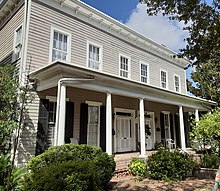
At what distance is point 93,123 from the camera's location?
37.1ft

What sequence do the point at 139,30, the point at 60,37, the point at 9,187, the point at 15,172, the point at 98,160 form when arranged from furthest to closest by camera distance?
the point at 139,30 → the point at 60,37 → the point at 98,160 → the point at 15,172 → the point at 9,187

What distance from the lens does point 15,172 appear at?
5.91 metres

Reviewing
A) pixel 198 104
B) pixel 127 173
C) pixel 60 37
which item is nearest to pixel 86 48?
pixel 60 37

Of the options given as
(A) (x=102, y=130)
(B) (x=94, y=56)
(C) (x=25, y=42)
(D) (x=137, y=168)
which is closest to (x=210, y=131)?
(D) (x=137, y=168)

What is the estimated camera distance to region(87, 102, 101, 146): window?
36.4ft

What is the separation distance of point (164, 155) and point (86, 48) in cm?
686

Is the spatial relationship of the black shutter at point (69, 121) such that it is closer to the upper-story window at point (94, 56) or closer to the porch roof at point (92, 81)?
the porch roof at point (92, 81)

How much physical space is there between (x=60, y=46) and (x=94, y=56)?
2.27 metres

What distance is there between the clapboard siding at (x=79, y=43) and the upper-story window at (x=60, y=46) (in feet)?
0.89

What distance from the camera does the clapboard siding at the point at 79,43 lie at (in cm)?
969

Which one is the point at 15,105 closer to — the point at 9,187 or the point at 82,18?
the point at 9,187

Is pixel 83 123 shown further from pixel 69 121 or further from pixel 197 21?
pixel 197 21

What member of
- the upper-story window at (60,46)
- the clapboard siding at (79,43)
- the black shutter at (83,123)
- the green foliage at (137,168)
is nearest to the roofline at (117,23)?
the clapboard siding at (79,43)

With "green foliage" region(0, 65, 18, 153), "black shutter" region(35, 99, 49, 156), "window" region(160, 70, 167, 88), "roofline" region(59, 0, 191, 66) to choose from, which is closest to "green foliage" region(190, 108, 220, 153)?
"roofline" region(59, 0, 191, 66)
